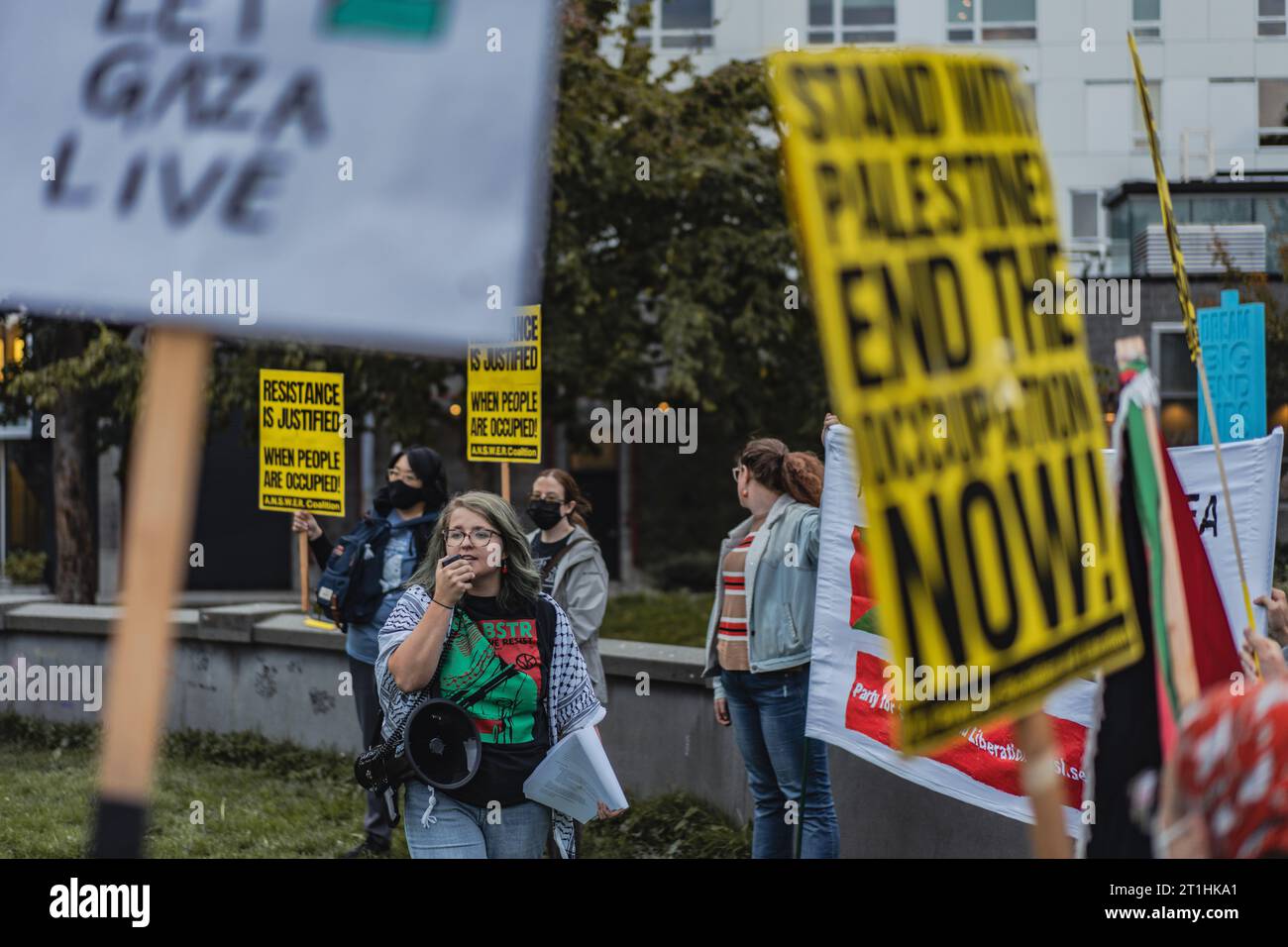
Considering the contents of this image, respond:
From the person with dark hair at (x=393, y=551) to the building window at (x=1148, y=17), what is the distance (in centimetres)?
1958

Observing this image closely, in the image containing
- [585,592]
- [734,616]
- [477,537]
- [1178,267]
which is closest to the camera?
[1178,267]

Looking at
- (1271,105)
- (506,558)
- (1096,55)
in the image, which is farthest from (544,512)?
(1096,55)

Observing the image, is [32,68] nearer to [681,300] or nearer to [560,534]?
[560,534]

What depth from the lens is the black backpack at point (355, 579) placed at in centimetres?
734

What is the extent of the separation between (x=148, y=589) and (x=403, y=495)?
555 cm

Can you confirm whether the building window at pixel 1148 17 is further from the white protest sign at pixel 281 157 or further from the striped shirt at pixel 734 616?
the white protest sign at pixel 281 157

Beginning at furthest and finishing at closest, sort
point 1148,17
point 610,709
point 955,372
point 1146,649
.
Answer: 1. point 1148,17
2. point 610,709
3. point 1146,649
4. point 955,372

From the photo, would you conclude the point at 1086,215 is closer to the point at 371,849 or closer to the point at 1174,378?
the point at 1174,378

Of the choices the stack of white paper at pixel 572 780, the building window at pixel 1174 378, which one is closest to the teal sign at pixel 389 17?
the stack of white paper at pixel 572 780

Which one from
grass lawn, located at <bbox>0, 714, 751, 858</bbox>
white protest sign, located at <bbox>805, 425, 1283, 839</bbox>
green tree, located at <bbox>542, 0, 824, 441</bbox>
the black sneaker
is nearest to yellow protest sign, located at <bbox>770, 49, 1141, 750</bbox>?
white protest sign, located at <bbox>805, 425, 1283, 839</bbox>

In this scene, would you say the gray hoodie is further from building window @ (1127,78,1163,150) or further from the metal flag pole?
building window @ (1127,78,1163,150)

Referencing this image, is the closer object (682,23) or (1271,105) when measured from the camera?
(1271,105)

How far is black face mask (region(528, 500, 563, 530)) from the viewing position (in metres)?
7.15

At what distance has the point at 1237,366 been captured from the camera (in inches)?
249
